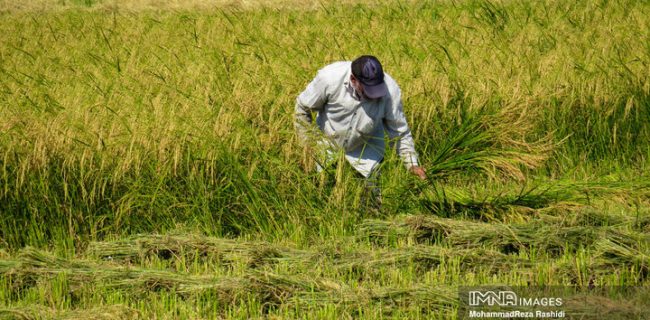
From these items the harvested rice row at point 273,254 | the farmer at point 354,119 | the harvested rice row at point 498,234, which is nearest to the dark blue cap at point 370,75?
the farmer at point 354,119

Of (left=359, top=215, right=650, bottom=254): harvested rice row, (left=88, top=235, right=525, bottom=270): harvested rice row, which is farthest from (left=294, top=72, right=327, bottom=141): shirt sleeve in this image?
(left=88, top=235, right=525, bottom=270): harvested rice row

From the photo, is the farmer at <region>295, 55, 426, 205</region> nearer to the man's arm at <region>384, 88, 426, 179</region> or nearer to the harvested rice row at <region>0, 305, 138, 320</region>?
the man's arm at <region>384, 88, 426, 179</region>

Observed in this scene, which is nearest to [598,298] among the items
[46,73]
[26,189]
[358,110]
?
[358,110]

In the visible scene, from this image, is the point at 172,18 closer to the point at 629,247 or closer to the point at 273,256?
the point at 273,256

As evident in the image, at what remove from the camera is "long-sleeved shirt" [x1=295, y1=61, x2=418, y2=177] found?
490 centimetres

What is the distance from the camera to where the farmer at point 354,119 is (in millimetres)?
4895

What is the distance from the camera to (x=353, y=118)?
4.94 m

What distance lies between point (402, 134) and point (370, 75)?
460 millimetres

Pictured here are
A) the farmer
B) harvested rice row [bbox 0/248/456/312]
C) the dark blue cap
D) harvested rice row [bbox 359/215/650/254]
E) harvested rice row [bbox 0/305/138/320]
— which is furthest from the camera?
the farmer

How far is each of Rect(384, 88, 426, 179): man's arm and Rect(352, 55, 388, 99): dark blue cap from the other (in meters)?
0.18

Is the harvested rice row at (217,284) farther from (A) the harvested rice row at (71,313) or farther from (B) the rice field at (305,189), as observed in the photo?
(A) the harvested rice row at (71,313)

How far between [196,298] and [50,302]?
2.02 feet

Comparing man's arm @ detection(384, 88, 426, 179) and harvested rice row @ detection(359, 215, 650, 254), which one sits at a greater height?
man's arm @ detection(384, 88, 426, 179)

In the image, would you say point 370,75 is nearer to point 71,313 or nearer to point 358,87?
point 358,87
